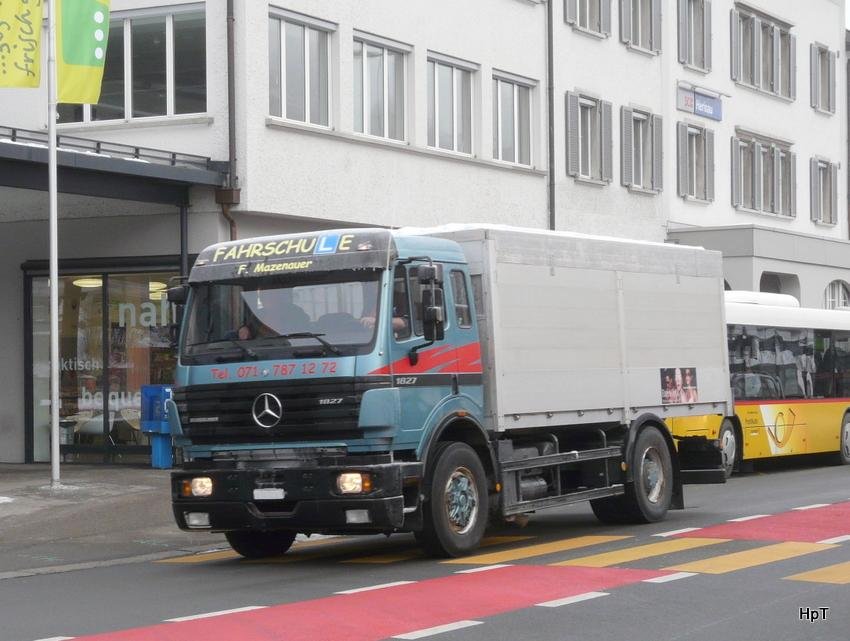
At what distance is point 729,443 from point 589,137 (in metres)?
10.3

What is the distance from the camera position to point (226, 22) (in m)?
22.0

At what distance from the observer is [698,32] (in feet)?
119

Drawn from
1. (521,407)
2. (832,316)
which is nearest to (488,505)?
(521,407)

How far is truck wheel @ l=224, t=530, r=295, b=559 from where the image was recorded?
45.0 ft

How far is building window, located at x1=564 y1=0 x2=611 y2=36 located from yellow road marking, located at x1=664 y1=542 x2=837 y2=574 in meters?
19.2

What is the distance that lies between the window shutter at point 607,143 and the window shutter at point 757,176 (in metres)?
7.96

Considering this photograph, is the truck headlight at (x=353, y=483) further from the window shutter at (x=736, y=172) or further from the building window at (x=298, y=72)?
the window shutter at (x=736, y=172)

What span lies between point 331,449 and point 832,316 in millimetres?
17369

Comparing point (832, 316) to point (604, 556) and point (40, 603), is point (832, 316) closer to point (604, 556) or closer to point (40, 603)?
point (604, 556)

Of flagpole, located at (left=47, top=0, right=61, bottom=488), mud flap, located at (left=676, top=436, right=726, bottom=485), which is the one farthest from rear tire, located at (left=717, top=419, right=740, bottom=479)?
flagpole, located at (left=47, top=0, right=61, bottom=488)

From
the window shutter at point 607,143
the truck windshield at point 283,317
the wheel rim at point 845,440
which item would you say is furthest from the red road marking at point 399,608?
the window shutter at point 607,143

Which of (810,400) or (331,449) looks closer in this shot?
(331,449)

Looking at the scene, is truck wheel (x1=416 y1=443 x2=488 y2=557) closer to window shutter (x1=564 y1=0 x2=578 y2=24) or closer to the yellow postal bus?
the yellow postal bus

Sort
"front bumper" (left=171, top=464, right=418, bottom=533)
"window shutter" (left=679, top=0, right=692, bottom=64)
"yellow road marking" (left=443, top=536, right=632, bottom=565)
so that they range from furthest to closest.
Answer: "window shutter" (left=679, top=0, right=692, bottom=64) < "yellow road marking" (left=443, top=536, right=632, bottom=565) < "front bumper" (left=171, top=464, right=418, bottom=533)
